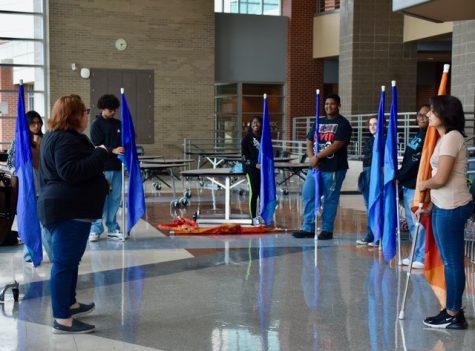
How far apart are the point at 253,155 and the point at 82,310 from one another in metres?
5.72

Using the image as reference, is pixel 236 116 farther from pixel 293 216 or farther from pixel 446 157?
pixel 446 157

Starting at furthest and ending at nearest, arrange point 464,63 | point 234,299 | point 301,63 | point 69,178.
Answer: point 301,63, point 464,63, point 234,299, point 69,178

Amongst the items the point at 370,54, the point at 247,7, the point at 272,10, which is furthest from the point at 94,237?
the point at 272,10

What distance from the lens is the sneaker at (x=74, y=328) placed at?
17.9ft

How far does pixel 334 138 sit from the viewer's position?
988cm

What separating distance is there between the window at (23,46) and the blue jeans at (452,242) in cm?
1962

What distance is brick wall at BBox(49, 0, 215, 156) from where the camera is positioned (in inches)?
927

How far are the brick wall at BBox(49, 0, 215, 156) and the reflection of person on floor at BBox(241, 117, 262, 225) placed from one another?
13381 millimetres

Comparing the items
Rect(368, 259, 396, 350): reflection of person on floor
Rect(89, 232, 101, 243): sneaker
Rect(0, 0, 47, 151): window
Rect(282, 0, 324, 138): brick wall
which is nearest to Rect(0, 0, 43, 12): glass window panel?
Rect(0, 0, 47, 151): window

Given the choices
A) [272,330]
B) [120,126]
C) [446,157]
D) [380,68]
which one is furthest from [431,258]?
[380,68]

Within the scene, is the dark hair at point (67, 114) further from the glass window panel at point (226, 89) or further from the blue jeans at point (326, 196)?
the glass window panel at point (226, 89)

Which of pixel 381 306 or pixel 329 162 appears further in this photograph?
pixel 329 162

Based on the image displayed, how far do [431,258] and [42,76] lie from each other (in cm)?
1962

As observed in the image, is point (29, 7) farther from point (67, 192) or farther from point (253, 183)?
point (67, 192)
